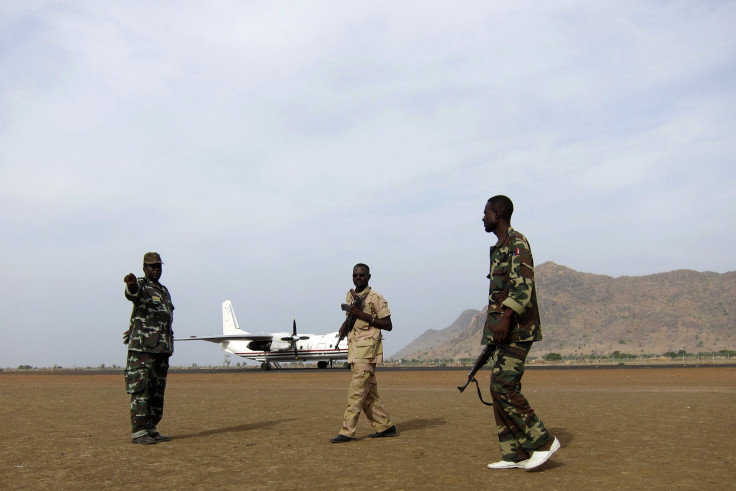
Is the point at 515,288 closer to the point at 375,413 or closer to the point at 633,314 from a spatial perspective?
the point at 375,413

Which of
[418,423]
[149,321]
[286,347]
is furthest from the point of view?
[286,347]

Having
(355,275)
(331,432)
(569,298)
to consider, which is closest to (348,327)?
(355,275)

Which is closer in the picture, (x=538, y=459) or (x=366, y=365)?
(x=538, y=459)

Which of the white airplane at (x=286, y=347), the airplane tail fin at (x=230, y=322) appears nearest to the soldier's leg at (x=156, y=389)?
the white airplane at (x=286, y=347)

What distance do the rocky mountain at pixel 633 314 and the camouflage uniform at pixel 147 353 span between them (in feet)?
316

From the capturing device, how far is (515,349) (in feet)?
19.0

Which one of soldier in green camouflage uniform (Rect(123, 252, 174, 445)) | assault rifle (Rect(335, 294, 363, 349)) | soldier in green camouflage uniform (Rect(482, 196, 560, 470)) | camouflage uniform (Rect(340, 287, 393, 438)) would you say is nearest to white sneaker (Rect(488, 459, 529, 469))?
soldier in green camouflage uniform (Rect(482, 196, 560, 470))

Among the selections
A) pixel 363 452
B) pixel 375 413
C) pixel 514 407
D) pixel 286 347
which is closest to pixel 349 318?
pixel 375 413

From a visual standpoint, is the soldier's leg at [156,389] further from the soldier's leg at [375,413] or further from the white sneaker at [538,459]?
the white sneaker at [538,459]

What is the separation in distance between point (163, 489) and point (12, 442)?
394cm

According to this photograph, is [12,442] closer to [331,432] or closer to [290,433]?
[290,433]

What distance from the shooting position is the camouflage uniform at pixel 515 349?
5742 mm

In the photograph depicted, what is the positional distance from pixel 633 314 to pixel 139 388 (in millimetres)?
113825

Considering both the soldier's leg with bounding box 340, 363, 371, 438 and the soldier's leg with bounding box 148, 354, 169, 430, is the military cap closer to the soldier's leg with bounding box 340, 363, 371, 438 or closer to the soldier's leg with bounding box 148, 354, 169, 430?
the soldier's leg with bounding box 148, 354, 169, 430
